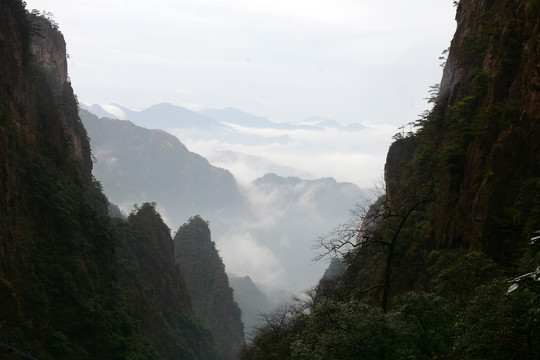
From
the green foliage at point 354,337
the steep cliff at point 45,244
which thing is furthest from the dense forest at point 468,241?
the steep cliff at point 45,244

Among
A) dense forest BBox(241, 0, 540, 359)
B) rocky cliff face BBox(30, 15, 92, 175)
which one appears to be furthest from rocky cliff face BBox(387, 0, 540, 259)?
rocky cliff face BBox(30, 15, 92, 175)

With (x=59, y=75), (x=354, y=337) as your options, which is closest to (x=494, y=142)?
(x=354, y=337)

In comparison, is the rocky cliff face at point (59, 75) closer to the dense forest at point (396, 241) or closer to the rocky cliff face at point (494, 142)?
the dense forest at point (396, 241)

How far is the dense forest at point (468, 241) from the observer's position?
33.4 ft

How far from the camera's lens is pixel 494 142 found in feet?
66.7

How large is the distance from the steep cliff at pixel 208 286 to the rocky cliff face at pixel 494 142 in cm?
8521

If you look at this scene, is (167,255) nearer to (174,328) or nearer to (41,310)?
(174,328)

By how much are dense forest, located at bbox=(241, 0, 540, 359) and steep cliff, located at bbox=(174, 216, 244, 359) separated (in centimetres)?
7758

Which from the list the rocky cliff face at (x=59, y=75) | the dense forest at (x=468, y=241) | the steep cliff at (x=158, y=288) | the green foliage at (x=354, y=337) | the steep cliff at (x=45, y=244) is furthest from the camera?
the rocky cliff face at (x=59, y=75)

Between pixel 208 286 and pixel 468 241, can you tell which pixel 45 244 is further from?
pixel 208 286

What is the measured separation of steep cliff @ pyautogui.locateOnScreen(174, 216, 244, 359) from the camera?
107m

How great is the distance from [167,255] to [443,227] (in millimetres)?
70266

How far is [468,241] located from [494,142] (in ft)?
14.4

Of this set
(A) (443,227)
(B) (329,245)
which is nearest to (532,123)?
(A) (443,227)
